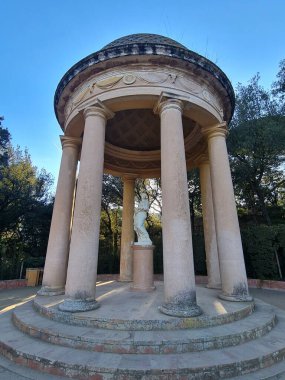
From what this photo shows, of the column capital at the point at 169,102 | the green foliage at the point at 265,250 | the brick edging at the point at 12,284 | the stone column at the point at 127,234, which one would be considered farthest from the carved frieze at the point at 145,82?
the brick edging at the point at 12,284

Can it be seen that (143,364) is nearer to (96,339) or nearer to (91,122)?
(96,339)

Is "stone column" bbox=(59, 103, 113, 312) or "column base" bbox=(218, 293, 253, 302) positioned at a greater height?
"stone column" bbox=(59, 103, 113, 312)

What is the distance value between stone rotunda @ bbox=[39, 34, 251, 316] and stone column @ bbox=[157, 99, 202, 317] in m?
0.03

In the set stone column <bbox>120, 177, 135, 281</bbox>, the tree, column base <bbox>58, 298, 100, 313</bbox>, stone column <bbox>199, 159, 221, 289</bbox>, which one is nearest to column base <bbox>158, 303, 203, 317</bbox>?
column base <bbox>58, 298, 100, 313</bbox>

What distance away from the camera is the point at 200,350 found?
5816 mm

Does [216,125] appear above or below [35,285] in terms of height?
above

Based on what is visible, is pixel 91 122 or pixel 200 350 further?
pixel 91 122

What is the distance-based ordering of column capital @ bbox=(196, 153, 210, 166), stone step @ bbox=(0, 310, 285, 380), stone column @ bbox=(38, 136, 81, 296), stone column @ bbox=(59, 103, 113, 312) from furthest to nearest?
column capital @ bbox=(196, 153, 210, 166)
stone column @ bbox=(38, 136, 81, 296)
stone column @ bbox=(59, 103, 113, 312)
stone step @ bbox=(0, 310, 285, 380)

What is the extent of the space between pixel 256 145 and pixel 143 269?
58.9 ft

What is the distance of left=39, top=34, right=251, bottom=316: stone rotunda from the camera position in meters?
8.05

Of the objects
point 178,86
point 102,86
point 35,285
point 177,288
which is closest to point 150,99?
point 178,86

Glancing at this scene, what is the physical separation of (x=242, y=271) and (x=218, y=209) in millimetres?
2749

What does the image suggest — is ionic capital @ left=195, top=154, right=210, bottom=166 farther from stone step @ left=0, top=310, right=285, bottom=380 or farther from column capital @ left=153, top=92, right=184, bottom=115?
stone step @ left=0, top=310, right=285, bottom=380

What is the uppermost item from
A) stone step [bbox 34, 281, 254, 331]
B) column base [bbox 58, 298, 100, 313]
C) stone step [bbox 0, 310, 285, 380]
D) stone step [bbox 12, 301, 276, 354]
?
column base [bbox 58, 298, 100, 313]
